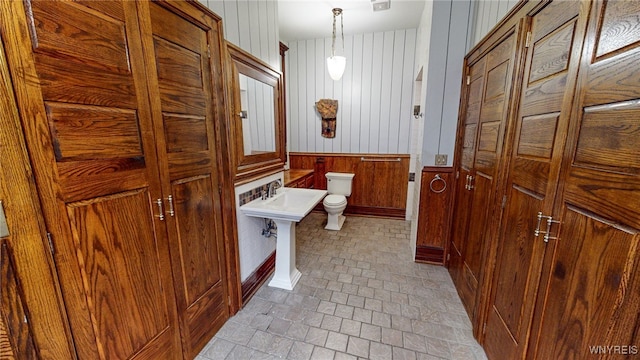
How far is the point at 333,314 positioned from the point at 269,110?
5.96ft

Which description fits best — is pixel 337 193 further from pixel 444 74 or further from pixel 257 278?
pixel 444 74

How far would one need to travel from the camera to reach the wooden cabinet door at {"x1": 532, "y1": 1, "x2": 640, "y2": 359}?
25.9 inches

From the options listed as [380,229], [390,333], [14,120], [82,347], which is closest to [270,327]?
[390,333]

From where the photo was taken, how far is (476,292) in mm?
1639

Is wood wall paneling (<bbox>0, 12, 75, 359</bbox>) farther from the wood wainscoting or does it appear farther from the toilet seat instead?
the wood wainscoting

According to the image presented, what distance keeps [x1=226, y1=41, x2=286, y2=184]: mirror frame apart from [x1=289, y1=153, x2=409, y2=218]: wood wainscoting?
1.64 metres

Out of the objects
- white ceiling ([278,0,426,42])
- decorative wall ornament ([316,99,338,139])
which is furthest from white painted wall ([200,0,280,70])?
decorative wall ornament ([316,99,338,139])

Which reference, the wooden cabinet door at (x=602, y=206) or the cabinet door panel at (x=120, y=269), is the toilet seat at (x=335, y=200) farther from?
the wooden cabinet door at (x=602, y=206)

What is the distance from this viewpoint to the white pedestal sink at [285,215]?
1.82 metres

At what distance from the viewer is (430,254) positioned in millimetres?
2498

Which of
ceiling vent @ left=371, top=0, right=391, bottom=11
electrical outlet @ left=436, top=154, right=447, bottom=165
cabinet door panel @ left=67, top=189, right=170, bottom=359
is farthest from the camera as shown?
ceiling vent @ left=371, top=0, right=391, bottom=11

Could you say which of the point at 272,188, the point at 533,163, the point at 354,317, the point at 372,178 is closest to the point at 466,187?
the point at 533,163

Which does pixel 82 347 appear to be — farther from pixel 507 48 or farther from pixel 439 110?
pixel 439 110

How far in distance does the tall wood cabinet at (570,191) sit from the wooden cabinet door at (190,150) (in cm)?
171
